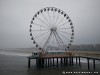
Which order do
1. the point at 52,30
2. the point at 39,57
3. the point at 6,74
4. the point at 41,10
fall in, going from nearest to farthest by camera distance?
the point at 6,74, the point at 39,57, the point at 52,30, the point at 41,10

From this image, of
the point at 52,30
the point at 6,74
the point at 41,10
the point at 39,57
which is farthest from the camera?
the point at 41,10

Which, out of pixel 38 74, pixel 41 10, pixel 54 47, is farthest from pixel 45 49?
pixel 38 74

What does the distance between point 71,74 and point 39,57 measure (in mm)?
10042

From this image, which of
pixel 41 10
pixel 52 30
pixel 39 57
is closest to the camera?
pixel 39 57

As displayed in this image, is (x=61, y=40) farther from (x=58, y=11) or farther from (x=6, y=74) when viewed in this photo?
(x=6, y=74)

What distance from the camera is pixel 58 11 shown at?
38.3 metres

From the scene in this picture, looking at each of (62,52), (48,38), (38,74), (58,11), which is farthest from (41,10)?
(38,74)

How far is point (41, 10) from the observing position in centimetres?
3769

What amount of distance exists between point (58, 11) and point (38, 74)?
1809 cm

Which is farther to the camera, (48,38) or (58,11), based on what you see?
(58,11)

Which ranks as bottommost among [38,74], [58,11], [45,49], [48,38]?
[38,74]

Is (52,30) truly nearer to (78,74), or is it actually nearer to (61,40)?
(61,40)

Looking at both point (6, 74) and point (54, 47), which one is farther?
point (54, 47)

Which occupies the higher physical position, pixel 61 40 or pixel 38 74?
pixel 61 40
